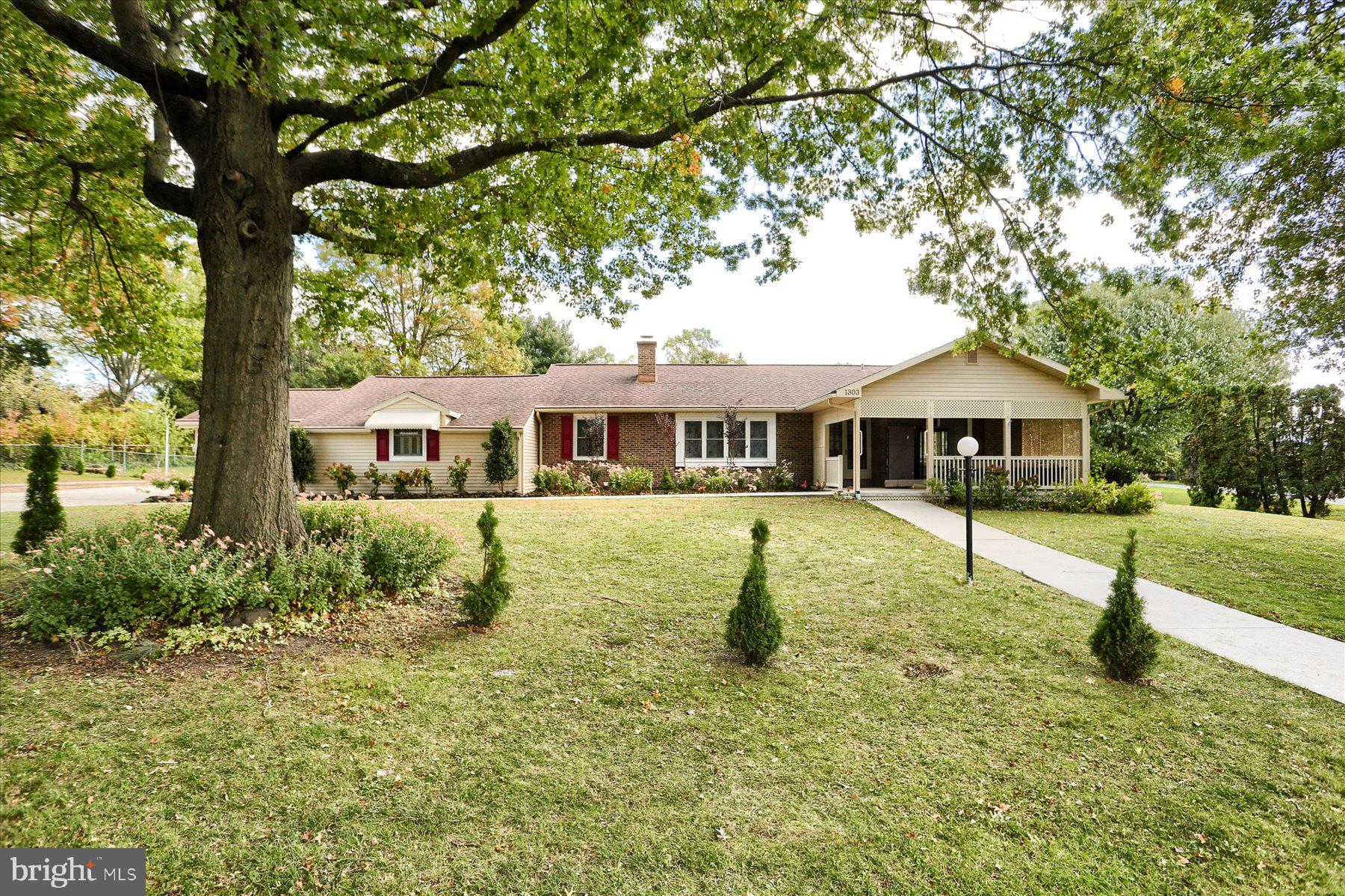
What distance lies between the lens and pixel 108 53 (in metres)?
5.37

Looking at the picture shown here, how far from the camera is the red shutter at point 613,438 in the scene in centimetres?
1967

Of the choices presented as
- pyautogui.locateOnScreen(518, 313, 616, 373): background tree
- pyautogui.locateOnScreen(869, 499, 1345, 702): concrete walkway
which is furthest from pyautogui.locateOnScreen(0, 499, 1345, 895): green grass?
pyautogui.locateOnScreen(518, 313, 616, 373): background tree

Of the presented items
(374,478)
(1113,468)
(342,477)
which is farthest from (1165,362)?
(342,477)

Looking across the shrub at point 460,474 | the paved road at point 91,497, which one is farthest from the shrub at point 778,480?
the paved road at point 91,497

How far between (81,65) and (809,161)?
Result: 30.7ft

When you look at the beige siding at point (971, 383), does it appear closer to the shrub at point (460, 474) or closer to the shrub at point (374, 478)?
the shrub at point (460, 474)

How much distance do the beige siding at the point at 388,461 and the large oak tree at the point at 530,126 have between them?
11.7 meters

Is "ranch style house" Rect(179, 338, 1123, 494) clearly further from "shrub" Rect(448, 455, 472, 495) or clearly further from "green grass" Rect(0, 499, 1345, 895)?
"green grass" Rect(0, 499, 1345, 895)

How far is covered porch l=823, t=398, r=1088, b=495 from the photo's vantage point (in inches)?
635

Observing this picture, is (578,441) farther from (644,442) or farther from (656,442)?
(656,442)

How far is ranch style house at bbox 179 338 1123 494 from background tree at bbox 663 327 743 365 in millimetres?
28766

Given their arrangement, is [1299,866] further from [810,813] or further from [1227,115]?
[1227,115]

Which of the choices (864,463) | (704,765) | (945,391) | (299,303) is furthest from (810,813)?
(864,463)

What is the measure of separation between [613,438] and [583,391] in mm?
2359
